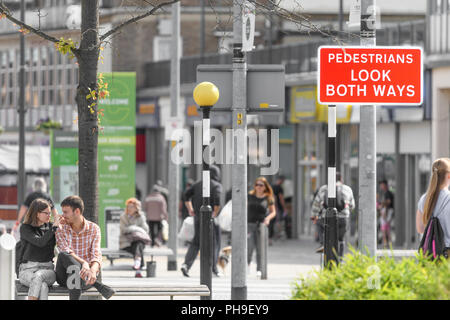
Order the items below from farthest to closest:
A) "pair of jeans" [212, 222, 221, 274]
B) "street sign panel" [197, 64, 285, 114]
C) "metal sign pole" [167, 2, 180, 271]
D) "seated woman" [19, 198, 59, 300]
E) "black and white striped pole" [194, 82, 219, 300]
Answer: "metal sign pole" [167, 2, 180, 271], "pair of jeans" [212, 222, 221, 274], "street sign panel" [197, 64, 285, 114], "black and white striped pole" [194, 82, 219, 300], "seated woman" [19, 198, 59, 300]

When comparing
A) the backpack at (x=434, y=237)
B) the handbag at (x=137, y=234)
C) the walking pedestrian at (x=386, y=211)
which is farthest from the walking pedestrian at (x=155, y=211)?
the backpack at (x=434, y=237)

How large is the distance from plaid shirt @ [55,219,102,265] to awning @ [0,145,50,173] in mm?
22840

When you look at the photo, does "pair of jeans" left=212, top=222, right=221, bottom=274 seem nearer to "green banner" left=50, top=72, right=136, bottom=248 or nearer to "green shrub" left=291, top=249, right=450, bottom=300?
"green banner" left=50, top=72, right=136, bottom=248

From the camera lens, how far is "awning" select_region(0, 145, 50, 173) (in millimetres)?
35344

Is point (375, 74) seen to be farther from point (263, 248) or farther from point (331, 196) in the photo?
point (263, 248)

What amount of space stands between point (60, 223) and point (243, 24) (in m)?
4.28

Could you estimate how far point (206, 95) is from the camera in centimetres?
1507

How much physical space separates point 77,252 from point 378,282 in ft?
15.7

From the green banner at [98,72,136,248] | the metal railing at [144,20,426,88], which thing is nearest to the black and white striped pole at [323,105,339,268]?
the metal railing at [144,20,426,88]

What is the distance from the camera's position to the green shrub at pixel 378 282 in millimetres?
8305

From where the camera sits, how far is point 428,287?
8320 millimetres

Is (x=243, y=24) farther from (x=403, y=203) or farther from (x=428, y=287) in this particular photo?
(x=403, y=203)

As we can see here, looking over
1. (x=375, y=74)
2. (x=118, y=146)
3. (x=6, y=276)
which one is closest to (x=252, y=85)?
(x=375, y=74)
